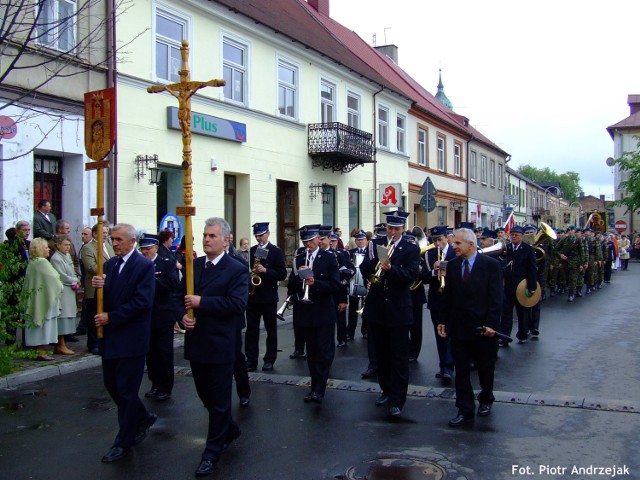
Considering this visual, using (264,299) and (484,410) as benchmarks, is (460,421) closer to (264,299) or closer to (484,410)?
(484,410)

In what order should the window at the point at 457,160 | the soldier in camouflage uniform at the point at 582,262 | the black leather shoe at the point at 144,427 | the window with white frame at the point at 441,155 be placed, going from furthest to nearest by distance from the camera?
the window at the point at 457,160 < the window with white frame at the point at 441,155 < the soldier in camouflage uniform at the point at 582,262 < the black leather shoe at the point at 144,427

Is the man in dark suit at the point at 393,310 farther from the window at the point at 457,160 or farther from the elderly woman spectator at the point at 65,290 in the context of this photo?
the window at the point at 457,160

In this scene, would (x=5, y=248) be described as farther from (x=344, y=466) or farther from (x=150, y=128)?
(x=150, y=128)

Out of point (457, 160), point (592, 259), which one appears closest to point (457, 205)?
point (457, 160)

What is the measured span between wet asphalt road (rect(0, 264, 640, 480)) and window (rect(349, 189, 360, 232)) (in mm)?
15936

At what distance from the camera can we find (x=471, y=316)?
259 inches

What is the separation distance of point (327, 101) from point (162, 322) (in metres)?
16.8

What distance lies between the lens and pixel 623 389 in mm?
7824

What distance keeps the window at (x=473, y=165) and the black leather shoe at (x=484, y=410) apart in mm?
34838

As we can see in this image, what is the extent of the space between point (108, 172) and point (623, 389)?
34.8 ft

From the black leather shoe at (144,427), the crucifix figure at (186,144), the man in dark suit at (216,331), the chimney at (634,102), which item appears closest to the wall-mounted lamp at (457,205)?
the crucifix figure at (186,144)

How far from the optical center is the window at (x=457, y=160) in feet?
124

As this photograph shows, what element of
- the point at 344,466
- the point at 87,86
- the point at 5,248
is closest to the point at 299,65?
the point at 87,86

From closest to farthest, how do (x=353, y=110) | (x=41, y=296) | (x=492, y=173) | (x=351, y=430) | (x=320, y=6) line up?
(x=351, y=430), (x=41, y=296), (x=353, y=110), (x=320, y=6), (x=492, y=173)
